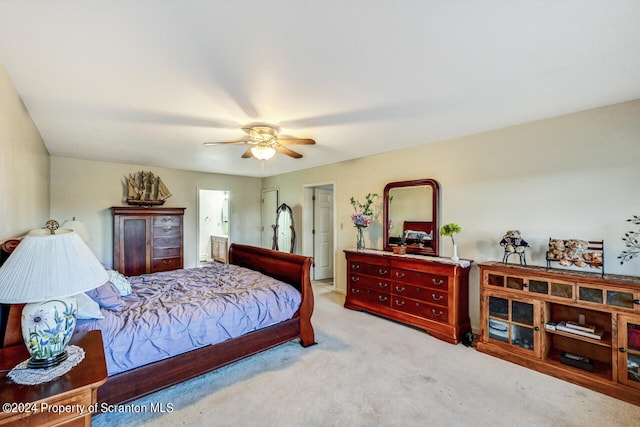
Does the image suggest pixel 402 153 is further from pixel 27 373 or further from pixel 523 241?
pixel 27 373

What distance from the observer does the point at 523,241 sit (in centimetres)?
285

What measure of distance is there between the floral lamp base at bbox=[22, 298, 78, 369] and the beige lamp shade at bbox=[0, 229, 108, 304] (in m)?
0.14

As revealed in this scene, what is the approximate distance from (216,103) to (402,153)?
106 inches

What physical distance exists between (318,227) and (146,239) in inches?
129

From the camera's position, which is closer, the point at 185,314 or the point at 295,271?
the point at 185,314

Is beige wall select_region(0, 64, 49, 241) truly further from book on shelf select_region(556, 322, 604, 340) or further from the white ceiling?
book on shelf select_region(556, 322, 604, 340)

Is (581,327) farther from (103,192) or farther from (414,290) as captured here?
(103,192)

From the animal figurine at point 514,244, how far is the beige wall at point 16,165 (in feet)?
14.0

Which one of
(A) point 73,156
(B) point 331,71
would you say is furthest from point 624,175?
(A) point 73,156

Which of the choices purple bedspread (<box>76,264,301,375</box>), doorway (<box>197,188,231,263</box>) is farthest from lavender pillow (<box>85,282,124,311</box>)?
doorway (<box>197,188,231,263</box>)

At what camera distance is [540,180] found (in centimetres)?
288

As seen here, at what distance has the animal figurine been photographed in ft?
9.38

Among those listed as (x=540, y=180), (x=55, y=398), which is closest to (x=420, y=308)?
(x=540, y=180)

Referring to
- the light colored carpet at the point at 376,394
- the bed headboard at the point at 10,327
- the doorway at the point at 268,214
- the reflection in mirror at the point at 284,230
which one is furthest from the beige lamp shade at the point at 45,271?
the doorway at the point at 268,214
